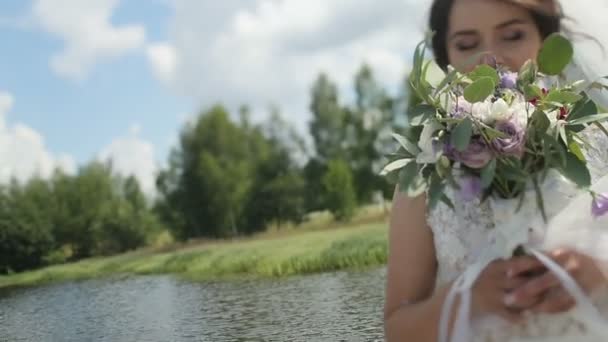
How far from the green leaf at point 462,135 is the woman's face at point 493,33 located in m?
0.26

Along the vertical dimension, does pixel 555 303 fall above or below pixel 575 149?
→ below

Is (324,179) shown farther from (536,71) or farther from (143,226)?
(536,71)

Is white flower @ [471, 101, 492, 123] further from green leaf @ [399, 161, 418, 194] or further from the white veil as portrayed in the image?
the white veil

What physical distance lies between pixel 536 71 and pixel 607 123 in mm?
248

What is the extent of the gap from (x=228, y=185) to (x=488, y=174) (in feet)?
131

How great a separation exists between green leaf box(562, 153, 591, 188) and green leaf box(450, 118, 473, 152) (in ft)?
0.68

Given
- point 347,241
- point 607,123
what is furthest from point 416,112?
point 347,241

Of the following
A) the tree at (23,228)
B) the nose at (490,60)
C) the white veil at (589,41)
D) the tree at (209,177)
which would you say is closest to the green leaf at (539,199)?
the nose at (490,60)

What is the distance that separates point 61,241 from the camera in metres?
42.5

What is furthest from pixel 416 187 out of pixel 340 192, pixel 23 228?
pixel 23 228

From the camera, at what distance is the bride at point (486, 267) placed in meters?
1.63

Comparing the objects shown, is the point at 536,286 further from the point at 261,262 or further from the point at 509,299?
the point at 261,262

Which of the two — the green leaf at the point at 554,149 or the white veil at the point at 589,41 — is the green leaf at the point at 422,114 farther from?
the white veil at the point at 589,41

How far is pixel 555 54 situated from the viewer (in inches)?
70.4
